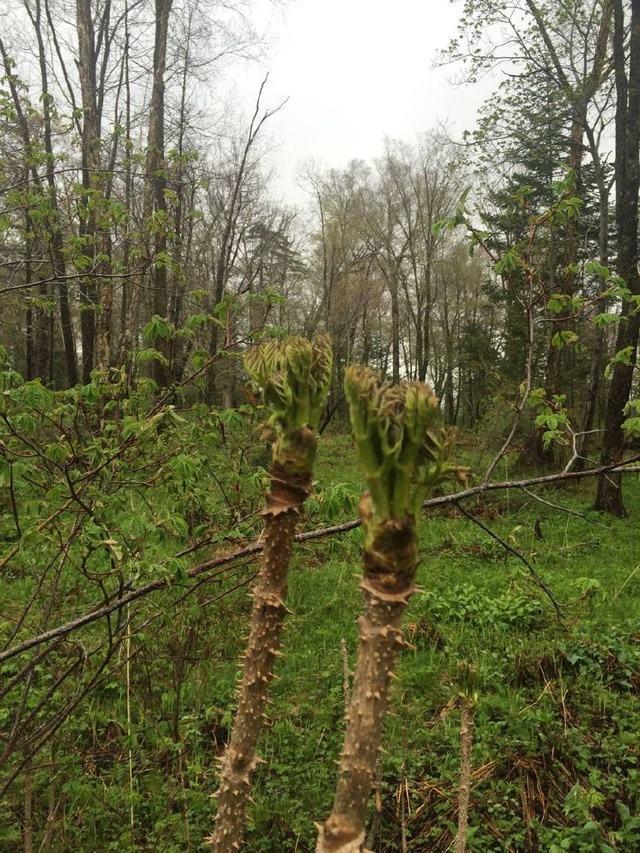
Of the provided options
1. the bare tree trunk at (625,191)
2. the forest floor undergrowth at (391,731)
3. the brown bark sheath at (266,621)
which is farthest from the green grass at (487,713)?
the bare tree trunk at (625,191)

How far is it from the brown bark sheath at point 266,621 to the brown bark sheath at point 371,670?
0.40 feet

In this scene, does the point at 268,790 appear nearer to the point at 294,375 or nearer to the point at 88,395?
the point at 88,395

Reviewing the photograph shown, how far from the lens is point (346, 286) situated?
1017 inches

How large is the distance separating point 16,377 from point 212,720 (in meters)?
2.92

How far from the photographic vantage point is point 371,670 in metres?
0.44

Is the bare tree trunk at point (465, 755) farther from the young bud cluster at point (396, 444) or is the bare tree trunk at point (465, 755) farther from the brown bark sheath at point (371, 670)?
the young bud cluster at point (396, 444)

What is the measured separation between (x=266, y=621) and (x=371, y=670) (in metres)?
0.16

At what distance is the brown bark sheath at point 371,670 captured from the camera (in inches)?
17.2

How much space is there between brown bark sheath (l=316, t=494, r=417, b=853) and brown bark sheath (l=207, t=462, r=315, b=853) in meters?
0.12

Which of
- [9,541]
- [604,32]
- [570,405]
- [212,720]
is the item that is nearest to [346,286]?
[570,405]

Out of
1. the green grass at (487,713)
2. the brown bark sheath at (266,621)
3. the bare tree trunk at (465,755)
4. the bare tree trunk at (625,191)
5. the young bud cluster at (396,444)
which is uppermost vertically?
the bare tree trunk at (625,191)

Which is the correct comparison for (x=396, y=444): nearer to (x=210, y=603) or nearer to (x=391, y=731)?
(x=210, y=603)

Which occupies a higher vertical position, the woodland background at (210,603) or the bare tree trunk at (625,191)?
the bare tree trunk at (625,191)

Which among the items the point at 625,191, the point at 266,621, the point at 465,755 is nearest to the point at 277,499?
the point at 266,621
